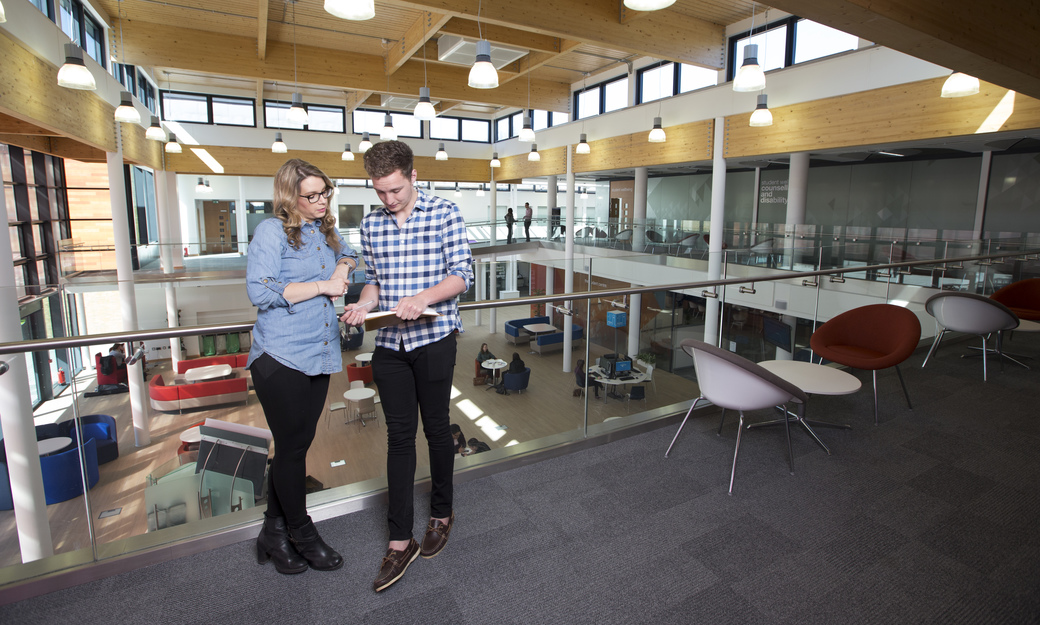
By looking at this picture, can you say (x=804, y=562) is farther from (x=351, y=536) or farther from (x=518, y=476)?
(x=351, y=536)

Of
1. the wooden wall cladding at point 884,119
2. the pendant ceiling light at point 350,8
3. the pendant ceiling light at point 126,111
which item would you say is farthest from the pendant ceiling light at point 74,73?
the wooden wall cladding at point 884,119

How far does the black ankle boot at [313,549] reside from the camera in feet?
6.20

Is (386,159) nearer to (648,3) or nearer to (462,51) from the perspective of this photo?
(648,3)

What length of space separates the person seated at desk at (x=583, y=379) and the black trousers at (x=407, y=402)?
1.46 metres

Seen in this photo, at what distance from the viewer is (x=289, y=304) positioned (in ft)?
5.56

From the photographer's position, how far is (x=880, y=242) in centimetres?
826

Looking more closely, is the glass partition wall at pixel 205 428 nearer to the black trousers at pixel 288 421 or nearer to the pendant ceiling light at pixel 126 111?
the black trousers at pixel 288 421

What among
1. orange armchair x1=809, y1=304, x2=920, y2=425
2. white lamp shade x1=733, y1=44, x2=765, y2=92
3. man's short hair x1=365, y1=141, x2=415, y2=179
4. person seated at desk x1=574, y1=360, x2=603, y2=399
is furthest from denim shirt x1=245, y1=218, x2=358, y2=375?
white lamp shade x1=733, y1=44, x2=765, y2=92

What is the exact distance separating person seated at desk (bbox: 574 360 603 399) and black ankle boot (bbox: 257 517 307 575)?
1839mm

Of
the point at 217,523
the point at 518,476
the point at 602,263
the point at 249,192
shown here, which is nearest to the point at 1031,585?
the point at 518,476

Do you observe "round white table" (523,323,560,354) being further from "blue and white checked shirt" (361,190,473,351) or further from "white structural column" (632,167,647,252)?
"white structural column" (632,167,647,252)

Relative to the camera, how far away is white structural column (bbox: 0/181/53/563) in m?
2.34

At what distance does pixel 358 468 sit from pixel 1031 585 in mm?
2643

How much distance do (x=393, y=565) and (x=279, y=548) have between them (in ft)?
1.34
